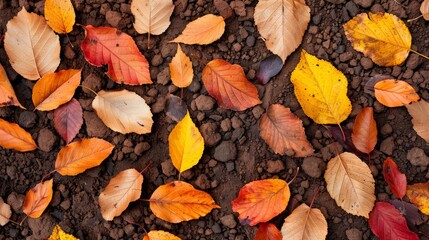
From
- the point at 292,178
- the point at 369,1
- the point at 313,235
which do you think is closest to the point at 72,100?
the point at 292,178

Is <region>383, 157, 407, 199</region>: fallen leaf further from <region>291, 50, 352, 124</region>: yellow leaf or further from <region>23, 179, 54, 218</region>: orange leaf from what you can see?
<region>23, 179, 54, 218</region>: orange leaf

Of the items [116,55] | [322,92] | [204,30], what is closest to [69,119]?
[116,55]

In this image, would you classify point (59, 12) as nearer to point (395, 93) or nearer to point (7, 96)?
point (7, 96)

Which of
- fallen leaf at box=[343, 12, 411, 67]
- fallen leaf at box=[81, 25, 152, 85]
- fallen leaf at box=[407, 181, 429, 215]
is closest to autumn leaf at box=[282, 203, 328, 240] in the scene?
fallen leaf at box=[407, 181, 429, 215]

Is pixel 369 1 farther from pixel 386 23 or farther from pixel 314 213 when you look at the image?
pixel 314 213

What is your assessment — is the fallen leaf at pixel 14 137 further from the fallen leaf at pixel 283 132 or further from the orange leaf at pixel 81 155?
the fallen leaf at pixel 283 132

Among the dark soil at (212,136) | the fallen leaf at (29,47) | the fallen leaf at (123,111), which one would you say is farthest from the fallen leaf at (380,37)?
the fallen leaf at (29,47)
